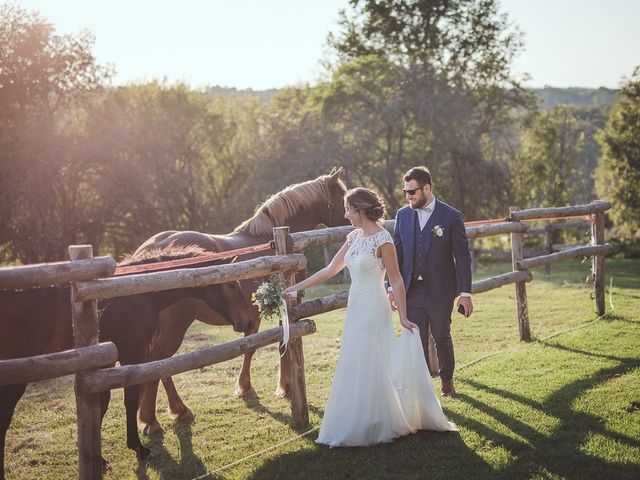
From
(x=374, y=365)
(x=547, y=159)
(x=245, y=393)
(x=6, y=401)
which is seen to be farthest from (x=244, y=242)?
(x=547, y=159)

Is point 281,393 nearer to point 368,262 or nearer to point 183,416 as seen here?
point 183,416

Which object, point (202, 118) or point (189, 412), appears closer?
point (189, 412)

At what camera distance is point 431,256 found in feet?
19.6

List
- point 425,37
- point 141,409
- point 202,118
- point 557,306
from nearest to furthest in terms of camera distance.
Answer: point 141,409 < point 557,306 < point 202,118 < point 425,37

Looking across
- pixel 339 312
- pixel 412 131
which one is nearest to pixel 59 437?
pixel 339 312

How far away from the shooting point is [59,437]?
622 centimetres

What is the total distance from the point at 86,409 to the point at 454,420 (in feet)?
10.3

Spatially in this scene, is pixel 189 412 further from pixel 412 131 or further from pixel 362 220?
pixel 412 131

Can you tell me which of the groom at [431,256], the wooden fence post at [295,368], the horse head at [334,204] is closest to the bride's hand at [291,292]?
the wooden fence post at [295,368]

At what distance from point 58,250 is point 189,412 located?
1425 centimetres

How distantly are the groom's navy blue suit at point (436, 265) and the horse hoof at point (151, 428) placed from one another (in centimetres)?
265

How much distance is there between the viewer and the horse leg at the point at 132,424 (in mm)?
→ 5457

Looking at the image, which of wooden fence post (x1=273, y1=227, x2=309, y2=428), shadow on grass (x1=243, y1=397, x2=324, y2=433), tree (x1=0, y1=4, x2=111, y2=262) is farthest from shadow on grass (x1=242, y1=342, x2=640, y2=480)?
tree (x1=0, y1=4, x2=111, y2=262)

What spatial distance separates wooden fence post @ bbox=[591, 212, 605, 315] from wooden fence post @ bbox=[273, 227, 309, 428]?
21.5 feet
